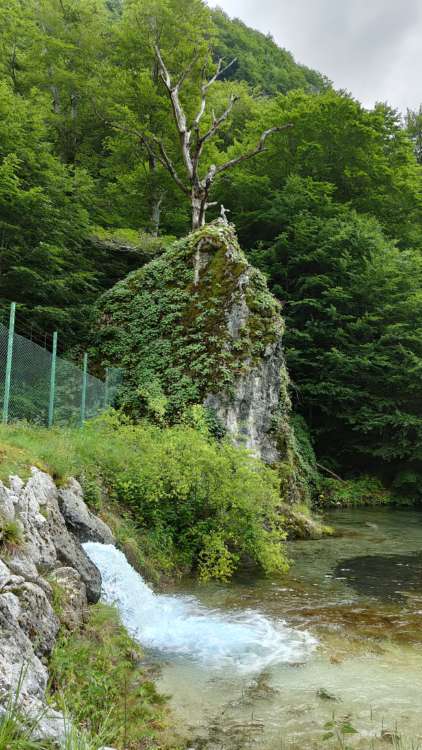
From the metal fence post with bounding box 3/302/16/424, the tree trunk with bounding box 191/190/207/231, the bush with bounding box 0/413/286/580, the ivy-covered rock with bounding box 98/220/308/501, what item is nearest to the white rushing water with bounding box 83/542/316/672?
the bush with bounding box 0/413/286/580

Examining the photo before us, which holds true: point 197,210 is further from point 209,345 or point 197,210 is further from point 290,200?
point 209,345

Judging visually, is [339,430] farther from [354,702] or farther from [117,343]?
[354,702]

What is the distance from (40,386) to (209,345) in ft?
17.2

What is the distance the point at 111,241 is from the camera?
68.3 ft

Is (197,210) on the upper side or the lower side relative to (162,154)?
lower

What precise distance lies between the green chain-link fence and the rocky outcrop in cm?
276

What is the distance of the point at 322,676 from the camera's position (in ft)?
19.0

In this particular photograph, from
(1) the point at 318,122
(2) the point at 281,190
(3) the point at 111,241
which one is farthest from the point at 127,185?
(1) the point at 318,122

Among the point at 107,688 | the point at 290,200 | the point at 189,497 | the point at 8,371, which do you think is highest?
the point at 290,200

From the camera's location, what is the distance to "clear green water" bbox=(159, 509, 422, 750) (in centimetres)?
463

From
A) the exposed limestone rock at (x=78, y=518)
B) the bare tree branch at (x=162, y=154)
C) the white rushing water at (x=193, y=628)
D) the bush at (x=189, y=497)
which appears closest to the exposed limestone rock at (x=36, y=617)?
the white rushing water at (x=193, y=628)

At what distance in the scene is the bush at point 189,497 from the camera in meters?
9.48

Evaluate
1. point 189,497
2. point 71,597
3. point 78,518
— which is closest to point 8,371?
point 78,518

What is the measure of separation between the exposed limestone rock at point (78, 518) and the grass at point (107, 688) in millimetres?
1511
